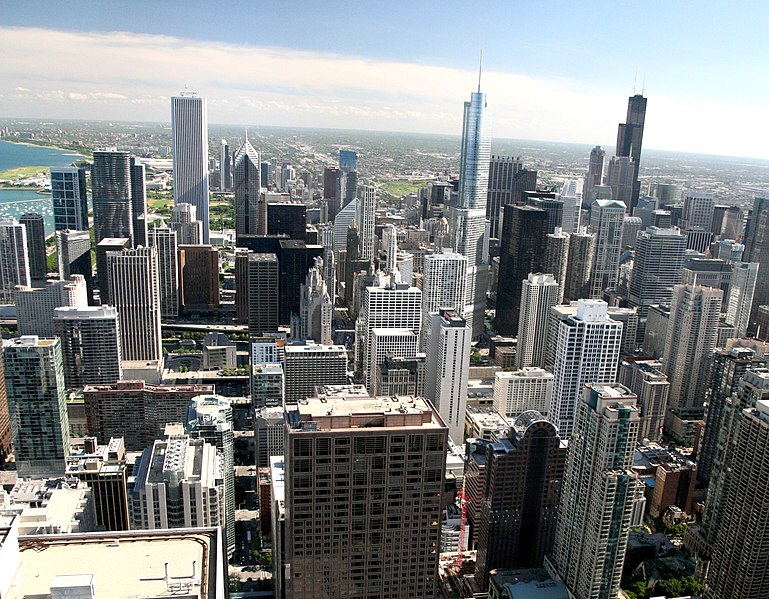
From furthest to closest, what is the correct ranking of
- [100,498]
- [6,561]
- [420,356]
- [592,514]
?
1. [420,356]
2. [100,498]
3. [592,514]
4. [6,561]

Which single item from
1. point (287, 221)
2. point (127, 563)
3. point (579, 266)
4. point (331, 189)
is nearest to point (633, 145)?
point (579, 266)

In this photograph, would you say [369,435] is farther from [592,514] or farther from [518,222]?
[518,222]

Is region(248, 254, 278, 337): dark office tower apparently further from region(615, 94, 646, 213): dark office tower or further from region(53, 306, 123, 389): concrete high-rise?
region(615, 94, 646, 213): dark office tower

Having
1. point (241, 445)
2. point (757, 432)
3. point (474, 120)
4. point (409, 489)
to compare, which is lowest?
point (241, 445)

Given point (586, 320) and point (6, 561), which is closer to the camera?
point (6, 561)

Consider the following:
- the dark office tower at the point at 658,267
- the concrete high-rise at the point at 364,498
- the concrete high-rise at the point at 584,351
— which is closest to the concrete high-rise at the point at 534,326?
the dark office tower at the point at 658,267

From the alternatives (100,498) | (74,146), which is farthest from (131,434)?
(74,146)
